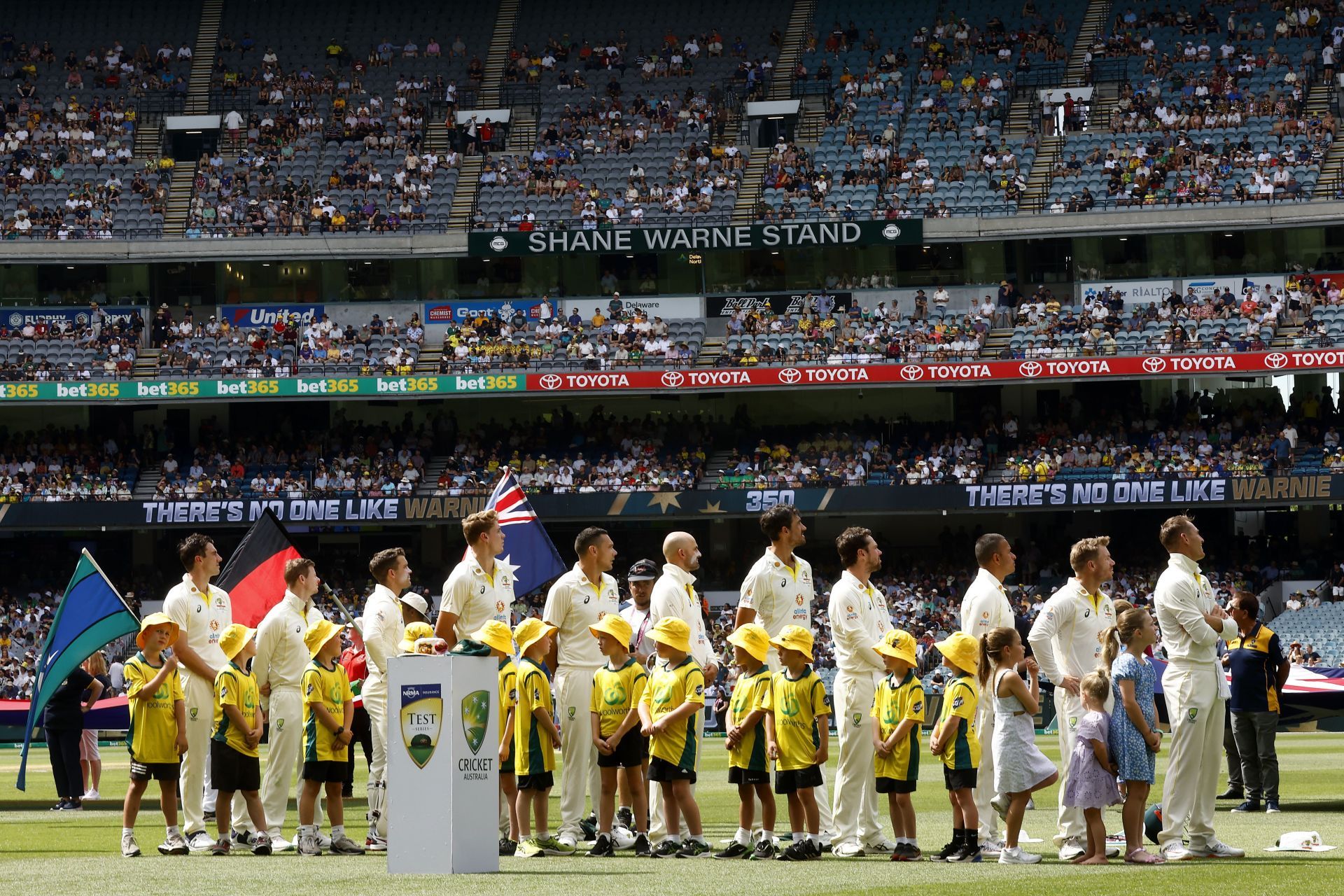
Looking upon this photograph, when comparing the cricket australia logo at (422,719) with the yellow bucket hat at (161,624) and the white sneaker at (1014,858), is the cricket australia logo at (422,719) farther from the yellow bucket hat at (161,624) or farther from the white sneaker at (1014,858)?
Result: the white sneaker at (1014,858)

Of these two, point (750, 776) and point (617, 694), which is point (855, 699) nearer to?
point (750, 776)

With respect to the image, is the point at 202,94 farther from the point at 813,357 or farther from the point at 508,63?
the point at 813,357

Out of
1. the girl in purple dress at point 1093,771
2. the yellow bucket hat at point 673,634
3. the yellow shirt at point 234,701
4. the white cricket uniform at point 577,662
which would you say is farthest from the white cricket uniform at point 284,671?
the girl in purple dress at point 1093,771

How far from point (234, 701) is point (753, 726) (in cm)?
357

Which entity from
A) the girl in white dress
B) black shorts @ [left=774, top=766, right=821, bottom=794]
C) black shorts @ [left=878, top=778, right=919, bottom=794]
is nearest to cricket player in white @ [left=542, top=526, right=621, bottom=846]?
black shorts @ [left=774, top=766, right=821, bottom=794]

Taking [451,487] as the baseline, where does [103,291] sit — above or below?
above

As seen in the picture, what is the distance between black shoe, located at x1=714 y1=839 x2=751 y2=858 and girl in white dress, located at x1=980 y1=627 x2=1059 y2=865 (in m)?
1.62

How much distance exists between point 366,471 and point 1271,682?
31.8 m

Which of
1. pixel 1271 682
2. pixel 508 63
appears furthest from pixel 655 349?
pixel 1271 682

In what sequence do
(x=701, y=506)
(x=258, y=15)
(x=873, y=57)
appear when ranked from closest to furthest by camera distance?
(x=701, y=506) < (x=873, y=57) < (x=258, y=15)

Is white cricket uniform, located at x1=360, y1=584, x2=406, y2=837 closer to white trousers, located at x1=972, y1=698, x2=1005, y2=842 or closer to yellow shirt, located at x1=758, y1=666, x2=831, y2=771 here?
yellow shirt, located at x1=758, y1=666, x2=831, y2=771

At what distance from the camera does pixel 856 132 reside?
48344 millimetres


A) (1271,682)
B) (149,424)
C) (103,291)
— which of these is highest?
(103,291)

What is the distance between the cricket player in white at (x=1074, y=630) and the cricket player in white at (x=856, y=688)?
3.59 ft
